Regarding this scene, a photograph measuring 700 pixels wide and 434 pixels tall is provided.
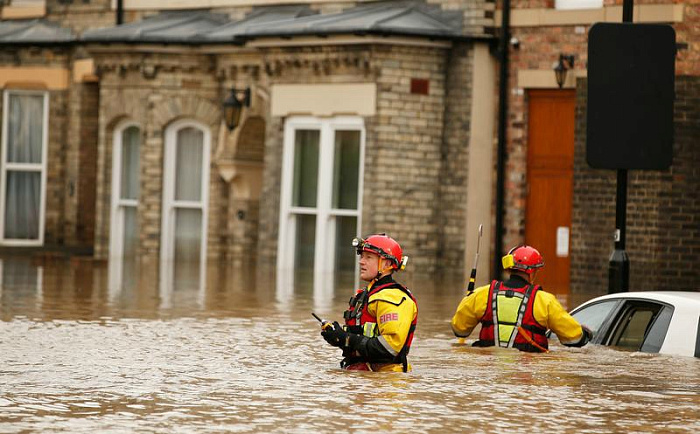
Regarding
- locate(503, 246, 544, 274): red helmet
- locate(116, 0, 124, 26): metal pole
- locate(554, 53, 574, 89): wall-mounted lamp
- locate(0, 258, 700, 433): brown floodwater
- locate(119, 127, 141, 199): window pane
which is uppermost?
locate(116, 0, 124, 26): metal pole

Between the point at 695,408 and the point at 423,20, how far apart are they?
17.8 meters

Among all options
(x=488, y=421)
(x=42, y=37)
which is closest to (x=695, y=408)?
(x=488, y=421)

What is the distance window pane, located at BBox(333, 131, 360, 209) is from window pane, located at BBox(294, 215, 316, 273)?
2.37 ft

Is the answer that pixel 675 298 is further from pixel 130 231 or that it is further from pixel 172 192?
pixel 130 231

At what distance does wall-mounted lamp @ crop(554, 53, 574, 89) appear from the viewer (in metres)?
26.4

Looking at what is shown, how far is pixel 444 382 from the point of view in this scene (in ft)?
40.0

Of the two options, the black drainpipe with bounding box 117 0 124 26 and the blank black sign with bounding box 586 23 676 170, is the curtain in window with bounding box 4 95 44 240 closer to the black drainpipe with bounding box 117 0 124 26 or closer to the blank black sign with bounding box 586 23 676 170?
the black drainpipe with bounding box 117 0 124 26

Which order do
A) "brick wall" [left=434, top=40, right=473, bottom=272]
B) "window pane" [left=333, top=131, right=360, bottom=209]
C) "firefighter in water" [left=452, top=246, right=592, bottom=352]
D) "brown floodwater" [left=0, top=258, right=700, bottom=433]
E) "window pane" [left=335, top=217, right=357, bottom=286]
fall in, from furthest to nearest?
"window pane" [left=335, top=217, right=357, bottom=286]
"window pane" [left=333, top=131, right=360, bottom=209]
"brick wall" [left=434, top=40, right=473, bottom=272]
"firefighter in water" [left=452, top=246, right=592, bottom=352]
"brown floodwater" [left=0, top=258, right=700, bottom=433]

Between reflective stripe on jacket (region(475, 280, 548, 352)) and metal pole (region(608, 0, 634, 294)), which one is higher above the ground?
metal pole (region(608, 0, 634, 294))

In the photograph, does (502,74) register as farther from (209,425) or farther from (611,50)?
(209,425)

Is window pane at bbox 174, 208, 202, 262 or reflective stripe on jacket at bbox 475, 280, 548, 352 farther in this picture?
window pane at bbox 174, 208, 202, 262

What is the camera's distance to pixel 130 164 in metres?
33.8

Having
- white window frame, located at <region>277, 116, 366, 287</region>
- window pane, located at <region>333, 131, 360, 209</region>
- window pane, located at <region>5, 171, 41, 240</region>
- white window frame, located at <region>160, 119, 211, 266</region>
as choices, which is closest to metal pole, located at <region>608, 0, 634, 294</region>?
white window frame, located at <region>277, 116, 366, 287</region>

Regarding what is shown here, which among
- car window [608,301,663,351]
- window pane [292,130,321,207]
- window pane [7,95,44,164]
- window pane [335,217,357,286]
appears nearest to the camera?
car window [608,301,663,351]
